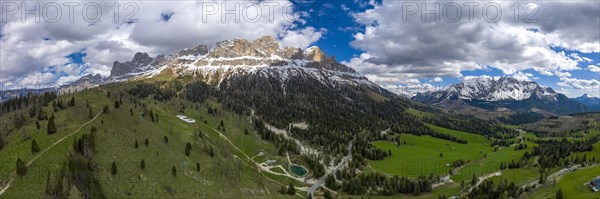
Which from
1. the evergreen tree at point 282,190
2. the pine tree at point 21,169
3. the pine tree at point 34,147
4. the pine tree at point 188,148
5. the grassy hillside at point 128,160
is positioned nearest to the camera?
the pine tree at point 21,169

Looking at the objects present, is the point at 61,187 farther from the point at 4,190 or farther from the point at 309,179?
the point at 309,179

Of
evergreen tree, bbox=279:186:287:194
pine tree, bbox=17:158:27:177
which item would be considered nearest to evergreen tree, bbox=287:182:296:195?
evergreen tree, bbox=279:186:287:194

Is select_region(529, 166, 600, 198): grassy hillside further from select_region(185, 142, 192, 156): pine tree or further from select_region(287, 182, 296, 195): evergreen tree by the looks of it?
select_region(185, 142, 192, 156): pine tree

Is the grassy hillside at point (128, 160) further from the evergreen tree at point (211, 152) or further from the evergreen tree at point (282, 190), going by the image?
the evergreen tree at point (282, 190)

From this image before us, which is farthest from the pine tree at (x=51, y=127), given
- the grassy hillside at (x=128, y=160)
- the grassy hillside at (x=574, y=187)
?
the grassy hillside at (x=574, y=187)

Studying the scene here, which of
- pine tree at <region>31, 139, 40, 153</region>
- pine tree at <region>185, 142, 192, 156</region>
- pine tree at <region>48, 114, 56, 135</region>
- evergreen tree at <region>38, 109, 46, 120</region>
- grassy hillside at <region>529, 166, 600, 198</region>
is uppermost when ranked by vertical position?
evergreen tree at <region>38, 109, 46, 120</region>

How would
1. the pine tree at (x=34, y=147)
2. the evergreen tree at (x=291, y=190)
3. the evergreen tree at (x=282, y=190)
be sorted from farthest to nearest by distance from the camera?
the evergreen tree at (x=291, y=190)
the evergreen tree at (x=282, y=190)
the pine tree at (x=34, y=147)

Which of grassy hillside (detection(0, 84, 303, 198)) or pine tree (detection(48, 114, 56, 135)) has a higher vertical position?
pine tree (detection(48, 114, 56, 135))

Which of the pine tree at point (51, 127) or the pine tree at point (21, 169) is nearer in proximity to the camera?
the pine tree at point (21, 169)

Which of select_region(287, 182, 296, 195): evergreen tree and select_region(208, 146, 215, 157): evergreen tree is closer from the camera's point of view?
select_region(287, 182, 296, 195): evergreen tree

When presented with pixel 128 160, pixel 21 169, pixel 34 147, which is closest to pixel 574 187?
pixel 128 160

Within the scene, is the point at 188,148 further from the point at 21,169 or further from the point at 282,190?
the point at 21,169

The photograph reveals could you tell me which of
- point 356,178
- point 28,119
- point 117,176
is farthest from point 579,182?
point 28,119
